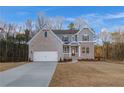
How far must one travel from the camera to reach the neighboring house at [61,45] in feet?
132

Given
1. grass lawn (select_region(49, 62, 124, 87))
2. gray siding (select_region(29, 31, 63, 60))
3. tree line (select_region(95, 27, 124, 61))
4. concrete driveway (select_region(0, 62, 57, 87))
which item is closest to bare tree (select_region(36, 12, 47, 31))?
gray siding (select_region(29, 31, 63, 60))

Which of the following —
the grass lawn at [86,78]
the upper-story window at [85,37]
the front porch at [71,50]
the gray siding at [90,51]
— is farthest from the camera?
the upper-story window at [85,37]

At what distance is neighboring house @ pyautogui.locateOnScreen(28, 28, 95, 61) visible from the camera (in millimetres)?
40334

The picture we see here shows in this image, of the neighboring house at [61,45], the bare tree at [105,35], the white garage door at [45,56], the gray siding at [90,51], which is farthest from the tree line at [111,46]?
the white garage door at [45,56]

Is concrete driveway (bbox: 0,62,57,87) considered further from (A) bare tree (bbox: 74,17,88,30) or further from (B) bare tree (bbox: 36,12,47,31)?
(A) bare tree (bbox: 74,17,88,30)

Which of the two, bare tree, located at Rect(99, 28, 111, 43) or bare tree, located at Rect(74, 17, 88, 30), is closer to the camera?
bare tree, located at Rect(74, 17, 88, 30)

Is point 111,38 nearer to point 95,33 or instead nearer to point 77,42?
point 95,33

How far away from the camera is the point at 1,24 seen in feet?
138

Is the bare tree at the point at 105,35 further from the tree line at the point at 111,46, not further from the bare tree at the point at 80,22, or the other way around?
the bare tree at the point at 80,22

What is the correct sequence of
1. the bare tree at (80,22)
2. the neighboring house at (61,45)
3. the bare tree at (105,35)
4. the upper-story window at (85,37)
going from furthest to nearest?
the bare tree at (105,35) → the bare tree at (80,22) → the upper-story window at (85,37) → the neighboring house at (61,45)

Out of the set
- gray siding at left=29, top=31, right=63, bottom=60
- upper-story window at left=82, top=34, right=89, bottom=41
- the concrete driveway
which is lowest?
the concrete driveway

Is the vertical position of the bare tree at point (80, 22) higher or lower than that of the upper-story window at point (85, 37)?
higher

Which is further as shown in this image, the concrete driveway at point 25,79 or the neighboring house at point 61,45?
the neighboring house at point 61,45
